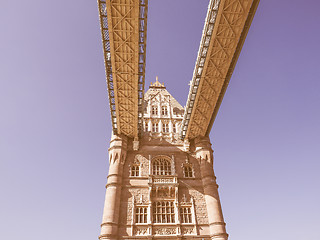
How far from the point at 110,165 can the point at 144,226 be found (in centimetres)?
886

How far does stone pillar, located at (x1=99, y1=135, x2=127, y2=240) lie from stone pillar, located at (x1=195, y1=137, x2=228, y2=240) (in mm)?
10572

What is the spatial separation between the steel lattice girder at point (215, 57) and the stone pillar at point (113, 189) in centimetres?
949

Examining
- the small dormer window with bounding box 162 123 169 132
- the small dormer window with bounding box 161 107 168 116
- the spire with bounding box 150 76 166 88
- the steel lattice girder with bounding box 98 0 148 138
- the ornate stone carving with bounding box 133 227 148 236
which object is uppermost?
the spire with bounding box 150 76 166 88

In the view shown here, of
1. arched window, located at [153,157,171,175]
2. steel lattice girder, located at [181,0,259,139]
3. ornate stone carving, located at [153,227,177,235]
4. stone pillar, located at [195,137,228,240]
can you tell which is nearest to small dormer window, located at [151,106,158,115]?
steel lattice girder, located at [181,0,259,139]

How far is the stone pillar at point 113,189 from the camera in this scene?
23.8 meters

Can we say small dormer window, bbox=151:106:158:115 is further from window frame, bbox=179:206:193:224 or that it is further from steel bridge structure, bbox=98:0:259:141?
window frame, bbox=179:206:193:224

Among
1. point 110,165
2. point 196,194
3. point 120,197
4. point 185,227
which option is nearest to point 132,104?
point 110,165

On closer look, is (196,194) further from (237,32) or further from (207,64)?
(237,32)

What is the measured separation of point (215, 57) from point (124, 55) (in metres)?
9.36

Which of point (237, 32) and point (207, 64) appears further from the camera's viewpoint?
point (207, 64)

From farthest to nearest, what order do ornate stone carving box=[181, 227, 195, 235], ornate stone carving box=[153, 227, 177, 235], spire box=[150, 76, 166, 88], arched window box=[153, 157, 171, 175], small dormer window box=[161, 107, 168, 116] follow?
spire box=[150, 76, 166, 88] → small dormer window box=[161, 107, 168, 116] → arched window box=[153, 157, 171, 175] → ornate stone carving box=[181, 227, 195, 235] → ornate stone carving box=[153, 227, 177, 235]

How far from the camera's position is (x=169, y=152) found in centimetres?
3200

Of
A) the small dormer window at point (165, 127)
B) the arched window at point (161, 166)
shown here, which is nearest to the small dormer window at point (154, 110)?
the small dormer window at point (165, 127)

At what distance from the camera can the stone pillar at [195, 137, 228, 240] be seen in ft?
81.8
